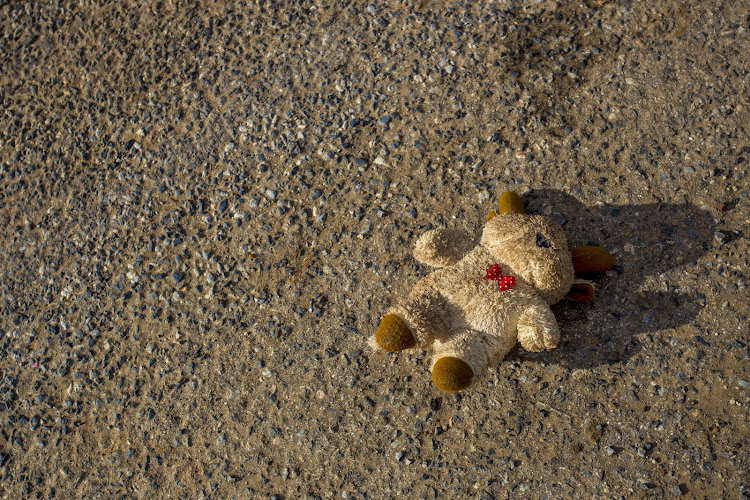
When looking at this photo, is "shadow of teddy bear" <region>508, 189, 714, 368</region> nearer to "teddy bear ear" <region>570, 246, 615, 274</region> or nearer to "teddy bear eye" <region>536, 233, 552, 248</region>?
"teddy bear ear" <region>570, 246, 615, 274</region>

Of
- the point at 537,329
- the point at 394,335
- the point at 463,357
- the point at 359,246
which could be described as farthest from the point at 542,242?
the point at 359,246

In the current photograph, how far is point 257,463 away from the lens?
9.15 feet

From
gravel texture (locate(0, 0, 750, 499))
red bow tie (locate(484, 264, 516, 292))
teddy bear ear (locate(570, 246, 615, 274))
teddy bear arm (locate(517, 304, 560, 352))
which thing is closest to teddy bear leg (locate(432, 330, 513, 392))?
teddy bear arm (locate(517, 304, 560, 352))

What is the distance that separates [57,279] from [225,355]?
1.35 metres

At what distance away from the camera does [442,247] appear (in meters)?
2.70

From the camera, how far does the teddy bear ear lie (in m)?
2.69

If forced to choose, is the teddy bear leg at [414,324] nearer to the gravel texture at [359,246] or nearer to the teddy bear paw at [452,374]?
the teddy bear paw at [452,374]

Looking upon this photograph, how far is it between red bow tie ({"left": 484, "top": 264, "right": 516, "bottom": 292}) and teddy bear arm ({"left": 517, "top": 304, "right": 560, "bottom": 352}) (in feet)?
0.42

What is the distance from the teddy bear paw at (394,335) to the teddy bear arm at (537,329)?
0.48 meters

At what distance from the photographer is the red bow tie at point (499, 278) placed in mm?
2480

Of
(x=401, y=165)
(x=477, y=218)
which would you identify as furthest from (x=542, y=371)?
(x=401, y=165)

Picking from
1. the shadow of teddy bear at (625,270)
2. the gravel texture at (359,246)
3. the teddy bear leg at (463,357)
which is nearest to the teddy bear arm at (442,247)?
the gravel texture at (359,246)

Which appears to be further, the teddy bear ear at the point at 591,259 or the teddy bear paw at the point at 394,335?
the teddy bear ear at the point at 591,259

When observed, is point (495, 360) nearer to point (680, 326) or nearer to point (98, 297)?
point (680, 326)
